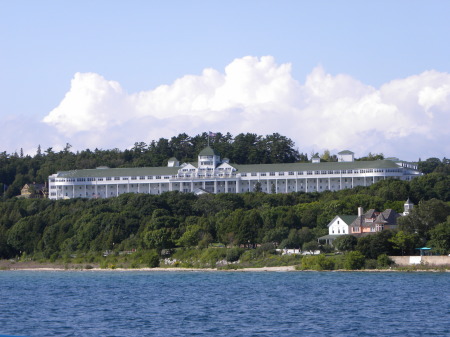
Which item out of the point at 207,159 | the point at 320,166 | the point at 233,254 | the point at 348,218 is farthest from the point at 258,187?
the point at 233,254

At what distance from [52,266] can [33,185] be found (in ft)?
245

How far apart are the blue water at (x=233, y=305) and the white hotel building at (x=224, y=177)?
67.4 meters

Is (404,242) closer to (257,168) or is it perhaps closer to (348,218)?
(348,218)

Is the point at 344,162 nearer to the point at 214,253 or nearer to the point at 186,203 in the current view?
the point at 186,203

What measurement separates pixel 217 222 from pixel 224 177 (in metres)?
48.5

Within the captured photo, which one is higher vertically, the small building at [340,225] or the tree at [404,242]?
the small building at [340,225]

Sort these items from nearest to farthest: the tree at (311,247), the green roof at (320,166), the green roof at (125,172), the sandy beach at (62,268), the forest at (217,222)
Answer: the sandy beach at (62,268)
the forest at (217,222)
the tree at (311,247)
the green roof at (320,166)
the green roof at (125,172)

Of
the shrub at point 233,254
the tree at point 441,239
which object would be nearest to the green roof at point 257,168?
the shrub at point 233,254

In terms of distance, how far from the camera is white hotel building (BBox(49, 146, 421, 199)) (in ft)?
504

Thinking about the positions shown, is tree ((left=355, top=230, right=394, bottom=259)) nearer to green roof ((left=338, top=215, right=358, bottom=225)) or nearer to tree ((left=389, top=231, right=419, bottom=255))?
tree ((left=389, top=231, right=419, bottom=255))

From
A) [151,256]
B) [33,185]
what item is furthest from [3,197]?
[151,256]

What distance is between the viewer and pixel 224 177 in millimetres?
162125

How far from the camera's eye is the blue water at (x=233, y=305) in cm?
4862

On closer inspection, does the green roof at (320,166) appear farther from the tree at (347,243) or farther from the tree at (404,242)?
the tree at (404,242)
